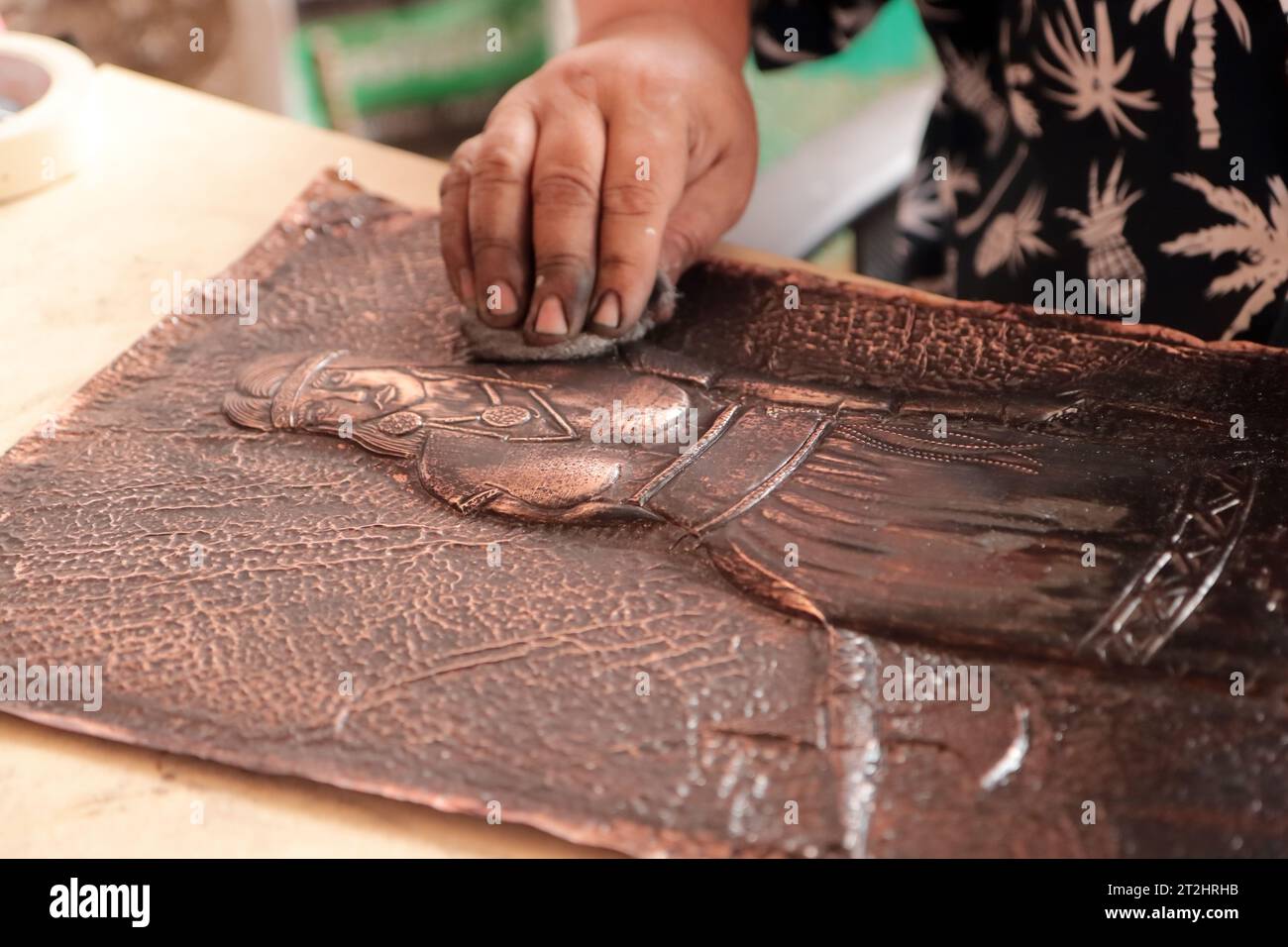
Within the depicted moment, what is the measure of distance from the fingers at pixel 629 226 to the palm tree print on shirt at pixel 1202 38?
1.42 ft

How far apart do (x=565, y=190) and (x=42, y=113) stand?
0.68m

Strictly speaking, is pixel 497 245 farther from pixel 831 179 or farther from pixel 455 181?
pixel 831 179

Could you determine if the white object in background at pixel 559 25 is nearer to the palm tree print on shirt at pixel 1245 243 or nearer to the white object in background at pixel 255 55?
the white object in background at pixel 255 55

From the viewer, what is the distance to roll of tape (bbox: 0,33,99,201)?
137 cm

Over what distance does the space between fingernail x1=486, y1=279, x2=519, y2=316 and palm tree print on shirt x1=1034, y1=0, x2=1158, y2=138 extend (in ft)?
1.78

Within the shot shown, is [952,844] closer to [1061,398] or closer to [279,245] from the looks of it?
[1061,398]

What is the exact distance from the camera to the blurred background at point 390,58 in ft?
7.05

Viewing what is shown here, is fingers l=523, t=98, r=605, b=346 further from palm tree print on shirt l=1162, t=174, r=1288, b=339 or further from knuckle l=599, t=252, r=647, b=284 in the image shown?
palm tree print on shirt l=1162, t=174, r=1288, b=339

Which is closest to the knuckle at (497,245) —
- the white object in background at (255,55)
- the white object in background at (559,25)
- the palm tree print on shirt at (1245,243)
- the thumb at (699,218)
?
the thumb at (699,218)

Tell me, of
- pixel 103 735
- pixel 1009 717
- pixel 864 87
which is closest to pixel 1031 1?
pixel 1009 717

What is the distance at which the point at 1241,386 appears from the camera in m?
0.98

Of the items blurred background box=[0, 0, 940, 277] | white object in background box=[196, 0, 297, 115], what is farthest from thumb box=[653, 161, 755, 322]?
white object in background box=[196, 0, 297, 115]

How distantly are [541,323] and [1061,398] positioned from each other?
1.36 ft

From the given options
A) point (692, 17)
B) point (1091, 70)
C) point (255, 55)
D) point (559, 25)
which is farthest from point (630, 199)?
point (559, 25)
